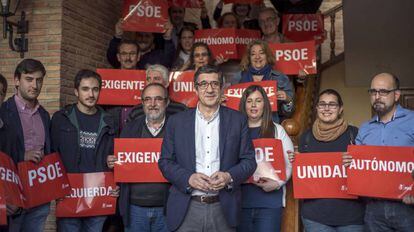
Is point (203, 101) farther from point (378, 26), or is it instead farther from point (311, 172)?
point (378, 26)

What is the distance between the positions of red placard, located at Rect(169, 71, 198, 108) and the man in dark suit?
82.1 inches

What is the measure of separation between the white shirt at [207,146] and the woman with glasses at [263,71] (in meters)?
1.77

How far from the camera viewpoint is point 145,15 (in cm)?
707

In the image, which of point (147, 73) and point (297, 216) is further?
point (147, 73)

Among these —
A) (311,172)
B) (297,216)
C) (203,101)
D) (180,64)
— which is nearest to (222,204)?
(203,101)

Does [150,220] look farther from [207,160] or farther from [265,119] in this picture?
[265,119]

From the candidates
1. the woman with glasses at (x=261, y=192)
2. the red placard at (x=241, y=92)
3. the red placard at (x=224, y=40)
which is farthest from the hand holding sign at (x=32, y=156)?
the red placard at (x=224, y=40)

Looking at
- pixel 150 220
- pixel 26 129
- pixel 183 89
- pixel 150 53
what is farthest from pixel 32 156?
pixel 150 53

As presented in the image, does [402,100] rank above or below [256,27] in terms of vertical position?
below

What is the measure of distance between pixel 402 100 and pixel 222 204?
4.93 metres

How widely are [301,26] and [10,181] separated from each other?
505 cm

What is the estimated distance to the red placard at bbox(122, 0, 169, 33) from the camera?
7.01 m

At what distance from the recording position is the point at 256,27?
8.15 metres

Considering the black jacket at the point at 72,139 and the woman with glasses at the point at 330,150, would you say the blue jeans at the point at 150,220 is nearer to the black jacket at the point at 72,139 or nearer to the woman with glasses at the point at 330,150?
the black jacket at the point at 72,139
